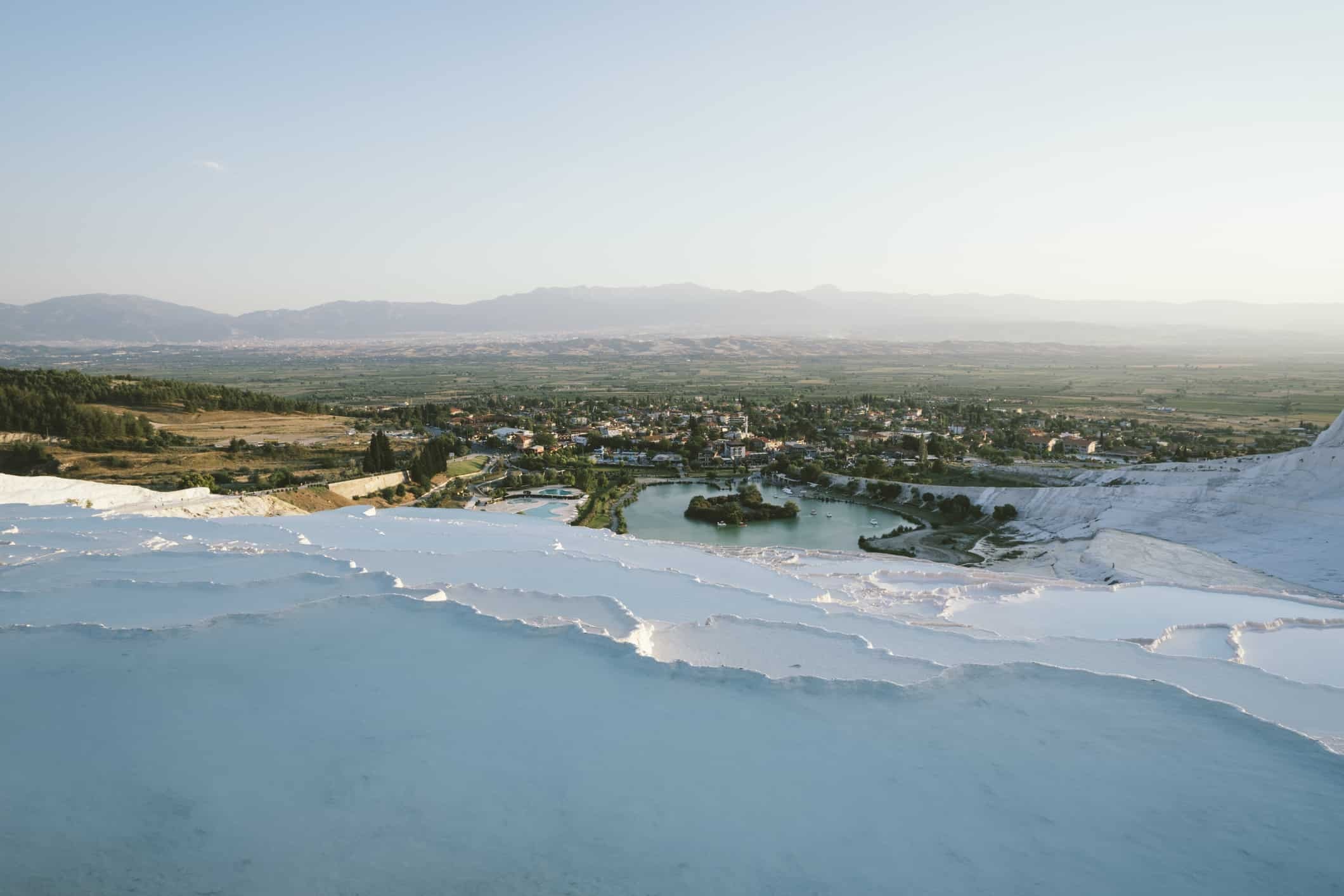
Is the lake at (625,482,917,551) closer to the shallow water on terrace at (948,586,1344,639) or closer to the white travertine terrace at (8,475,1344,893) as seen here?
the shallow water on terrace at (948,586,1344,639)

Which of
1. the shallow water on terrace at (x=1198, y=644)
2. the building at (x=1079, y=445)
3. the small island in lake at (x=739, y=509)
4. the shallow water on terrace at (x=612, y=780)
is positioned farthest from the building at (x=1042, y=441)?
the shallow water on terrace at (x=612, y=780)

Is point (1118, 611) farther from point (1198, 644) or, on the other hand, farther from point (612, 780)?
point (612, 780)

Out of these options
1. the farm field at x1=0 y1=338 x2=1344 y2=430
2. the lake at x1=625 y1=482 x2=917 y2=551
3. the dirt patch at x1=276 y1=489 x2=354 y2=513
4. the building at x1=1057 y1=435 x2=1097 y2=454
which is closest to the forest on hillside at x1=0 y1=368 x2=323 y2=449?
the farm field at x1=0 y1=338 x2=1344 y2=430

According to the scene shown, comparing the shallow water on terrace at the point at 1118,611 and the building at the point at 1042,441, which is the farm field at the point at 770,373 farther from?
the shallow water on terrace at the point at 1118,611

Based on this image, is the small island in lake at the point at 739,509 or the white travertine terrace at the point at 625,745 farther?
the small island in lake at the point at 739,509

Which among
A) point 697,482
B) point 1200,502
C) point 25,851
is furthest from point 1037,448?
point 25,851

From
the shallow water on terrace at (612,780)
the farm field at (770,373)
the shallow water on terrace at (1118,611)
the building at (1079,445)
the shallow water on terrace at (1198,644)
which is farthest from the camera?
the farm field at (770,373)

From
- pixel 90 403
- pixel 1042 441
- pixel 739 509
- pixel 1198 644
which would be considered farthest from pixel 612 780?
pixel 1042 441
